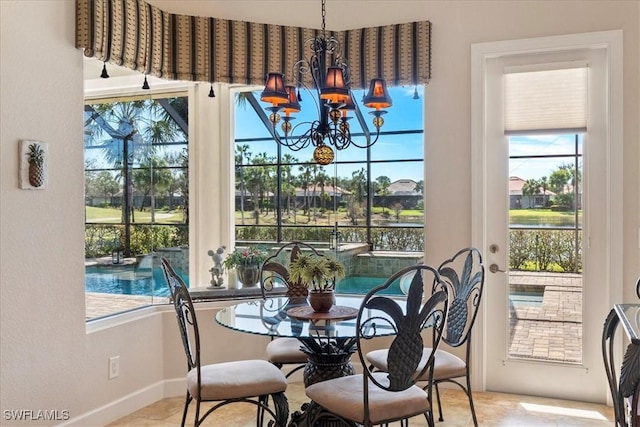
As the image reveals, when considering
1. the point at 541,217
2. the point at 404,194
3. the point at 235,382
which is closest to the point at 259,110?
the point at 404,194

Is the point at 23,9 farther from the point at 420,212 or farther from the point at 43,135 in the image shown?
the point at 420,212

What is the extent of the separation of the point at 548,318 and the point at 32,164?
3.23 m

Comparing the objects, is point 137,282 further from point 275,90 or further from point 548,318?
point 548,318

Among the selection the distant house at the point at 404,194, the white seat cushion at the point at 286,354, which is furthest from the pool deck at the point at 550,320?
the white seat cushion at the point at 286,354

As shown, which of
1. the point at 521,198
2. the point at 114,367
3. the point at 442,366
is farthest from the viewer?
the point at 521,198

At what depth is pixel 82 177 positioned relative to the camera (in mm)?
3145

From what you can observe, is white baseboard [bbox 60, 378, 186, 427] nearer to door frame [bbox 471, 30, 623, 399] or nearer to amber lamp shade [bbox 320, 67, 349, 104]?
door frame [bbox 471, 30, 623, 399]

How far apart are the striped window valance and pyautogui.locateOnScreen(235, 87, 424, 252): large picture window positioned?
22 centimetres

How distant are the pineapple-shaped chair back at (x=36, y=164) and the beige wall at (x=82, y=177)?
0.06 m

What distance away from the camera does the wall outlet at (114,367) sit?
331 centimetres

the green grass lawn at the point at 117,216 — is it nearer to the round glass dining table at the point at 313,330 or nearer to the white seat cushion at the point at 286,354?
the round glass dining table at the point at 313,330

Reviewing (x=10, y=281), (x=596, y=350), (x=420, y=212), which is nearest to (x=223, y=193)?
(x=420, y=212)

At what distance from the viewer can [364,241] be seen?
161 inches

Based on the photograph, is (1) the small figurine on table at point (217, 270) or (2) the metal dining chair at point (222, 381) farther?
(1) the small figurine on table at point (217, 270)
